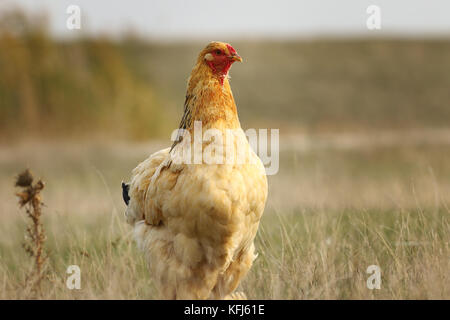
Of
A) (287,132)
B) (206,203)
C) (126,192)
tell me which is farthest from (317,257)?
(287,132)

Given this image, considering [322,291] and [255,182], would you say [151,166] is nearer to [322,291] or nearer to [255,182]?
[255,182]

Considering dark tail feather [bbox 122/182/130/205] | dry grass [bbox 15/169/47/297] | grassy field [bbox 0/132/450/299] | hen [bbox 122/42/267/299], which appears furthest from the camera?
dark tail feather [bbox 122/182/130/205]

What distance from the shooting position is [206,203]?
10.2 feet

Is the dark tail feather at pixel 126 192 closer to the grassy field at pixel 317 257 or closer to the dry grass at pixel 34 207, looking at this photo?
the grassy field at pixel 317 257

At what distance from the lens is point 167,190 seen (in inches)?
133

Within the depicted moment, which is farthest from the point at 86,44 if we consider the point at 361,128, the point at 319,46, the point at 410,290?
the point at 319,46

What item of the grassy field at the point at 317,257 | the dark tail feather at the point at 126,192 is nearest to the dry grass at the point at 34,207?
the grassy field at the point at 317,257

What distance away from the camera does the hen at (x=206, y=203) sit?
125 inches

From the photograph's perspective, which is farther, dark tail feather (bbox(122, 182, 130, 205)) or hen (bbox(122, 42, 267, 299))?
dark tail feather (bbox(122, 182, 130, 205))

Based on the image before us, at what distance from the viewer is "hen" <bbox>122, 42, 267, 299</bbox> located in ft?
10.5

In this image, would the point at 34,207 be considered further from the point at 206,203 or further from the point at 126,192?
the point at 206,203

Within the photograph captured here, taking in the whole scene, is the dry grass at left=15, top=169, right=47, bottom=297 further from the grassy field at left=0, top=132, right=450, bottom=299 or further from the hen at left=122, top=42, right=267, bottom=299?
the hen at left=122, top=42, right=267, bottom=299

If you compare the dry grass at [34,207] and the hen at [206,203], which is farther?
the dry grass at [34,207]

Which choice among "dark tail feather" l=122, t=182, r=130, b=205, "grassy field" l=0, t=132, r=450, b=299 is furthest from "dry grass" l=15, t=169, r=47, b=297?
"dark tail feather" l=122, t=182, r=130, b=205
